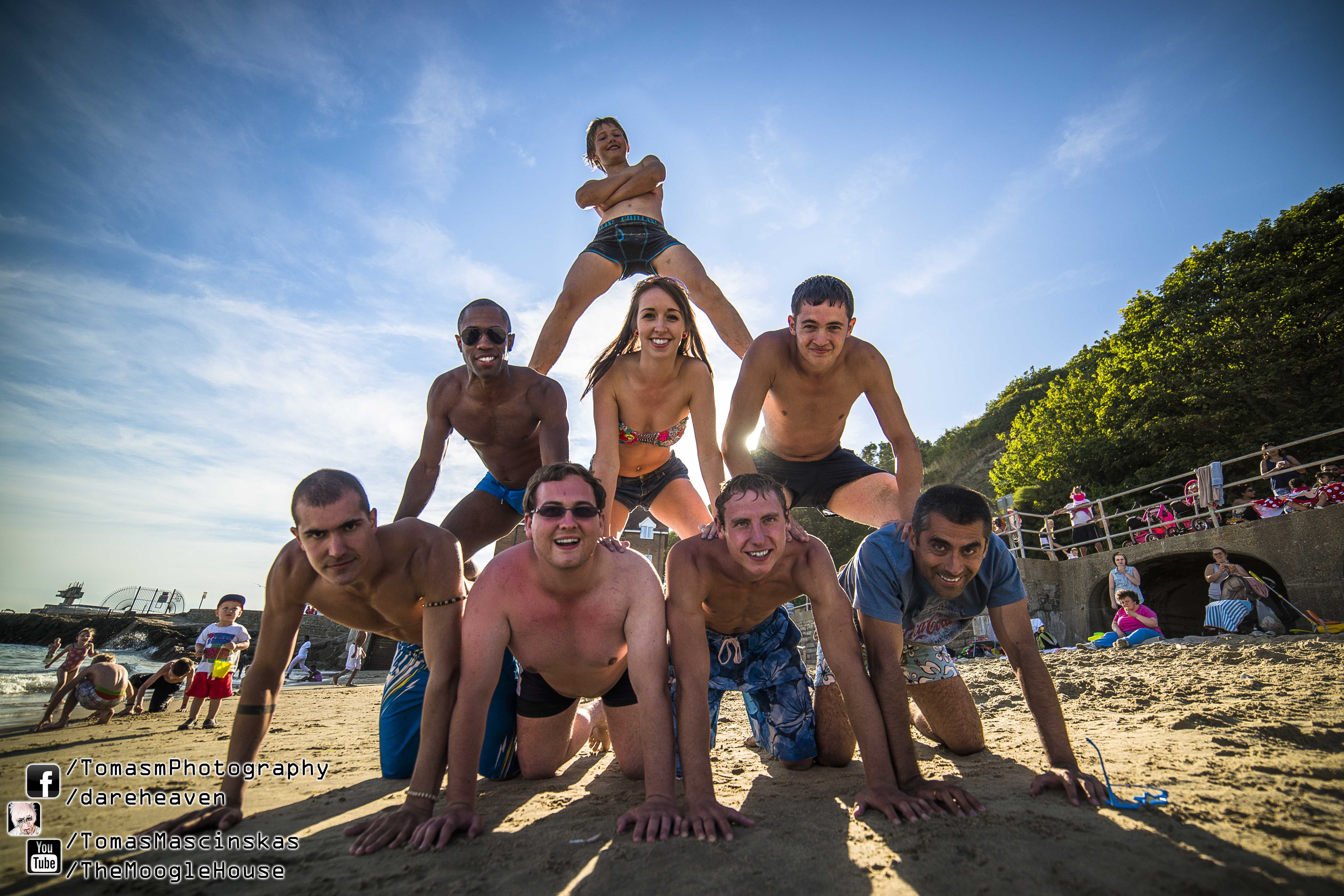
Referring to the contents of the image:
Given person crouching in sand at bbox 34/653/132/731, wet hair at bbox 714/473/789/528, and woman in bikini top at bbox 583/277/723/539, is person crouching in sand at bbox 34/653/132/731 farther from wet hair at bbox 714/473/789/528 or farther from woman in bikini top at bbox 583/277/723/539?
wet hair at bbox 714/473/789/528

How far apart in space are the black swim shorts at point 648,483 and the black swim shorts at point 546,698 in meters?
1.58

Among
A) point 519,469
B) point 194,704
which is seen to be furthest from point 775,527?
point 194,704

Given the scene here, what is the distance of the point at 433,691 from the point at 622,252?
12.3 feet

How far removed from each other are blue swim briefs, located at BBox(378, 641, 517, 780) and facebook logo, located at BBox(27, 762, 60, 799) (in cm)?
167

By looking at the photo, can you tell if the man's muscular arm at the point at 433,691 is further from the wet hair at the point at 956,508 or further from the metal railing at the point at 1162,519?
the metal railing at the point at 1162,519

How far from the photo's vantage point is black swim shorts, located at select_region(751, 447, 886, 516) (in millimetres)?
4926

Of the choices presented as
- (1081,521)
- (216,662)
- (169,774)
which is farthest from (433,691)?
(1081,521)

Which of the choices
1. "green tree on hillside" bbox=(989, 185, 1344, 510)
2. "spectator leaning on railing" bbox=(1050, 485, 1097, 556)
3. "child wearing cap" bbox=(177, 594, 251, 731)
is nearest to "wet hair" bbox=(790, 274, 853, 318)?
"child wearing cap" bbox=(177, 594, 251, 731)

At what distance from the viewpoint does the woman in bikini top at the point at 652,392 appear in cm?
424

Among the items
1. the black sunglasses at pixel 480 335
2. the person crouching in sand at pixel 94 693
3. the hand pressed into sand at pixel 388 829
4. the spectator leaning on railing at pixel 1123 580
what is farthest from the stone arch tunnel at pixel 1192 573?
the person crouching in sand at pixel 94 693

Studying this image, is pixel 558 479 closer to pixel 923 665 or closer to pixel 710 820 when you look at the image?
pixel 710 820

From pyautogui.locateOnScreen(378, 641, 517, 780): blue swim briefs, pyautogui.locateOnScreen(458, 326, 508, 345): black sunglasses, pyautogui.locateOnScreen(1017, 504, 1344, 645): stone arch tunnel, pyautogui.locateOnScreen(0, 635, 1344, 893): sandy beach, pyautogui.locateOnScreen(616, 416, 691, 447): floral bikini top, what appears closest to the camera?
pyautogui.locateOnScreen(0, 635, 1344, 893): sandy beach

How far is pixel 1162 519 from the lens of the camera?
580 inches

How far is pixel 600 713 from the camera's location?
15.6 feet
